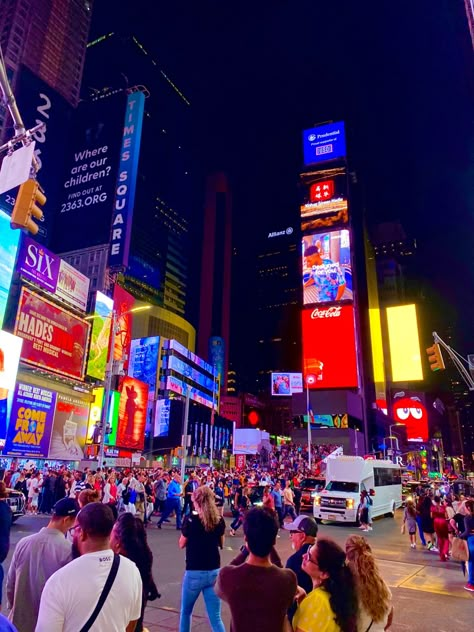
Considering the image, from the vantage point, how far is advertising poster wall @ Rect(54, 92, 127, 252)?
5281cm

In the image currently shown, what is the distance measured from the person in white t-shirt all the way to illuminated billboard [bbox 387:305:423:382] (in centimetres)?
8882

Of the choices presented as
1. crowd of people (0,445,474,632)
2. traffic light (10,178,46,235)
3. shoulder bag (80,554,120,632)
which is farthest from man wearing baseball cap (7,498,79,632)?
traffic light (10,178,46,235)

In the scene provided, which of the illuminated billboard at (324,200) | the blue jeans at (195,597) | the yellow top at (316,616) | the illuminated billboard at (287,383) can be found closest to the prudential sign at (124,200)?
the illuminated billboard at (324,200)

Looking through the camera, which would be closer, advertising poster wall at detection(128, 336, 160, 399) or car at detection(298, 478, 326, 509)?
car at detection(298, 478, 326, 509)

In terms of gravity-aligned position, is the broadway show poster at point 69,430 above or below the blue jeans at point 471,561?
above

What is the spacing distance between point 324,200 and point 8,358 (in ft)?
210

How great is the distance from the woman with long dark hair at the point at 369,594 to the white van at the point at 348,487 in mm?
18982

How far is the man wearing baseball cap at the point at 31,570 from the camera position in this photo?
11.9 feet

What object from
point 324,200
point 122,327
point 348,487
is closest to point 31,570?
point 348,487

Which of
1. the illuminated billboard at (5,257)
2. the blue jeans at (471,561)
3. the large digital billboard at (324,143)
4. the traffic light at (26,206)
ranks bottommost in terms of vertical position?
the blue jeans at (471,561)

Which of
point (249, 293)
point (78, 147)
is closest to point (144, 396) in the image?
point (78, 147)

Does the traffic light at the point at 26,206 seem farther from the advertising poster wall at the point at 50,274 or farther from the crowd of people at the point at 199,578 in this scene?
the advertising poster wall at the point at 50,274

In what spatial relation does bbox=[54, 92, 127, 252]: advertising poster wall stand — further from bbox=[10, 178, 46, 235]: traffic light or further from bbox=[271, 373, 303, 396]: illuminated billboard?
bbox=[271, 373, 303, 396]: illuminated billboard

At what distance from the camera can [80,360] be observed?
1813 inches
